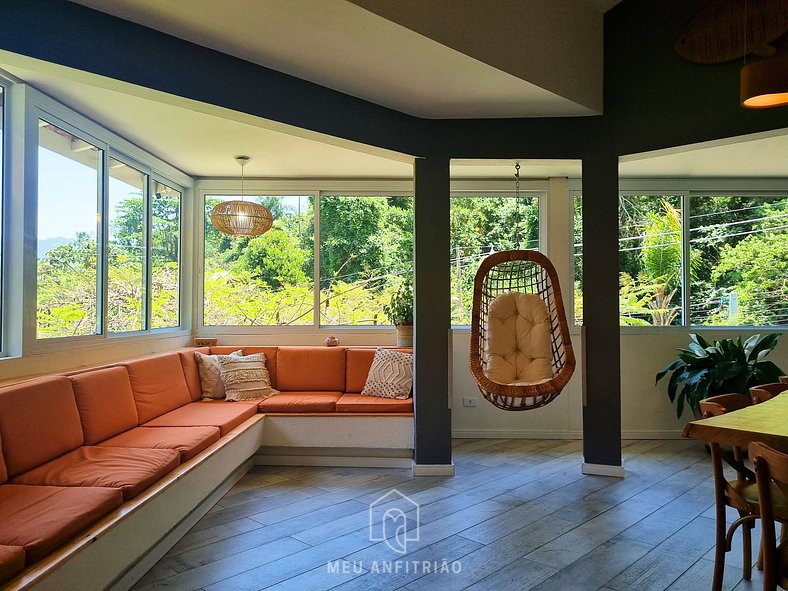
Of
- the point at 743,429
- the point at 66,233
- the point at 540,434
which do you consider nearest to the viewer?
the point at 743,429

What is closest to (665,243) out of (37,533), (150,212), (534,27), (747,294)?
(747,294)

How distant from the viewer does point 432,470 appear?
13.3ft

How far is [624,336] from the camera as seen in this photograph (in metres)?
5.28

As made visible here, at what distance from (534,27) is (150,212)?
11.5 feet

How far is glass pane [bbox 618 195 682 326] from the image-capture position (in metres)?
5.35

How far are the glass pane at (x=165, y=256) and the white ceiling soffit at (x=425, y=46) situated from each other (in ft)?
7.77

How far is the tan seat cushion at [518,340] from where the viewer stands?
3.98 meters

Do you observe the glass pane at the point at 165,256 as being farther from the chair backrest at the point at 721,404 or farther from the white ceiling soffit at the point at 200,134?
the chair backrest at the point at 721,404

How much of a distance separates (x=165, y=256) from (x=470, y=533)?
3761mm

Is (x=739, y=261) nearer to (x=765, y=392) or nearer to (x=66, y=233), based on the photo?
(x=765, y=392)

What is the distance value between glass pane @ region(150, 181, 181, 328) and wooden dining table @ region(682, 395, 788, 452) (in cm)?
437

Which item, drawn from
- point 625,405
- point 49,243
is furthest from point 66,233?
point 625,405

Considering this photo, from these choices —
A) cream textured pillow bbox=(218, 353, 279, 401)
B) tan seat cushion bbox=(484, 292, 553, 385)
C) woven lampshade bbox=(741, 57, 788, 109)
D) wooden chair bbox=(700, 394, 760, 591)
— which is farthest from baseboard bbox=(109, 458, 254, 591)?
woven lampshade bbox=(741, 57, 788, 109)

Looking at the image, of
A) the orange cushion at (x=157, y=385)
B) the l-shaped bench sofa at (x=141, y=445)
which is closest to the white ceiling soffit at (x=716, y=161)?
the l-shaped bench sofa at (x=141, y=445)
